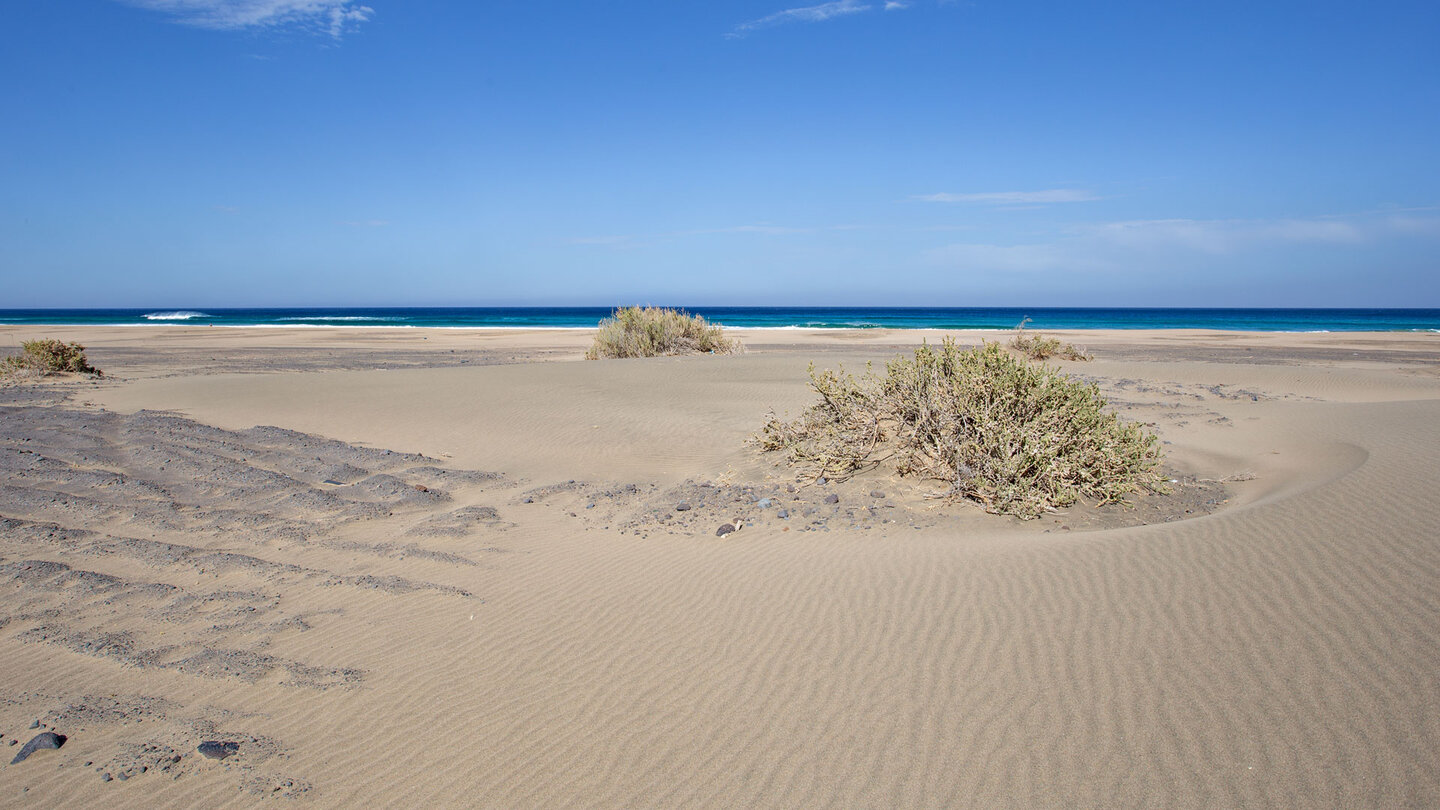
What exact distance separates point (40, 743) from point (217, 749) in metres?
0.72

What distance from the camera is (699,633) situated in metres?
4.26

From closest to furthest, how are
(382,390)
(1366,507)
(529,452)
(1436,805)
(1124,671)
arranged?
(1436,805) → (1124,671) → (1366,507) → (529,452) → (382,390)

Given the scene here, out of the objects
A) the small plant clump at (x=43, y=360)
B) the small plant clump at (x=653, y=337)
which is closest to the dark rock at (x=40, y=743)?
the small plant clump at (x=43, y=360)

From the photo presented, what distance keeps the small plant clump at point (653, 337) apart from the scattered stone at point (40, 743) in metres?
17.7

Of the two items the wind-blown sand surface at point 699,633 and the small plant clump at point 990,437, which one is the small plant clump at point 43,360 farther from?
the small plant clump at point 990,437

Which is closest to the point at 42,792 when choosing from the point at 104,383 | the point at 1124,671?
the point at 1124,671

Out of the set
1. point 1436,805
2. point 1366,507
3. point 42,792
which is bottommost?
point 42,792

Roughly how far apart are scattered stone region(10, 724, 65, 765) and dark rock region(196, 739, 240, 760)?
582mm

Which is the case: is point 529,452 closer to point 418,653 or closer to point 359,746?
point 418,653

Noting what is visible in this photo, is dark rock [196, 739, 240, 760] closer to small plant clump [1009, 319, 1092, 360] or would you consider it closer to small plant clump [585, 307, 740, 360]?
small plant clump [1009, 319, 1092, 360]

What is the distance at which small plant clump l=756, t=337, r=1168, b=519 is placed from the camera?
21.2ft

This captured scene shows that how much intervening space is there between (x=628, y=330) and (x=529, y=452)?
12.1 m

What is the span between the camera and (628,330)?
69.7 ft

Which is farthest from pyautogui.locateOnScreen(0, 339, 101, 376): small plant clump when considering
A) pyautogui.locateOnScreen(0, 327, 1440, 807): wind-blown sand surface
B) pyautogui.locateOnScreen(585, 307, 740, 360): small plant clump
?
pyautogui.locateOnScreen(585, 307, 740, 360): small plant clump
